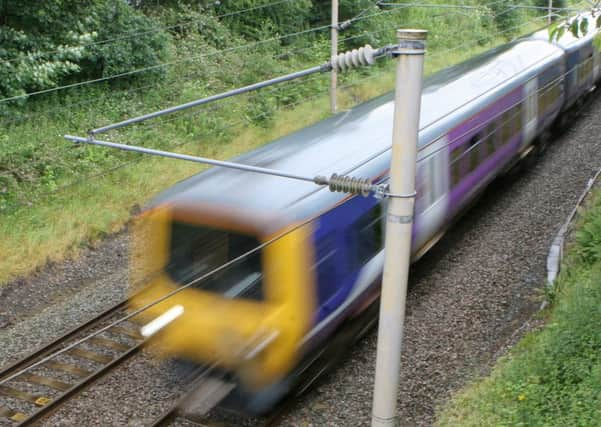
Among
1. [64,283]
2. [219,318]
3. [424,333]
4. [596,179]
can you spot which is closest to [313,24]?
[596,179]

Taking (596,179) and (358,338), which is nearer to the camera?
(358,338)

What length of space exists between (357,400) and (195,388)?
184cm

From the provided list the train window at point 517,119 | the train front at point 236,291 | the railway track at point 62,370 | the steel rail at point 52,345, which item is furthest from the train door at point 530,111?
the railway track at point 62,370

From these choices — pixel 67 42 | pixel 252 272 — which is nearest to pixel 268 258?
pixel 252 272

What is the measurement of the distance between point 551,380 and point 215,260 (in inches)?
139

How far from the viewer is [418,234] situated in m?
9.02

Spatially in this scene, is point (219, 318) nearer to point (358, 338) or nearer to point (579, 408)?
point (358, 338)

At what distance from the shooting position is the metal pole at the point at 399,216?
4590mm

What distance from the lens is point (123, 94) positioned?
17.0 m

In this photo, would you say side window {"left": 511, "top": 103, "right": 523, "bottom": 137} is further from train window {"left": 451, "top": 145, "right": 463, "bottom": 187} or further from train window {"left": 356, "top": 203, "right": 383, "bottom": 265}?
train window {"left": 356, "top": 203, "right": 383, "bottom": 265}

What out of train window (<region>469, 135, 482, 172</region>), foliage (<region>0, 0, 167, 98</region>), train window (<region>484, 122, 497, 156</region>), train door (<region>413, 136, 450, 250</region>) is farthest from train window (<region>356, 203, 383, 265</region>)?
foliage (<region>0, 0, 167, 98</region>)

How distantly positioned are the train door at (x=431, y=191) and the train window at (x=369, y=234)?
3.24 feet

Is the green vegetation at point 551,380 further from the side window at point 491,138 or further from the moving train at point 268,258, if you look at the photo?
the side window at point 491,138

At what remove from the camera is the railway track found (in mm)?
7598
